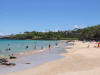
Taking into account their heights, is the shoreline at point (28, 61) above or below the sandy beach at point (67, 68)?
below

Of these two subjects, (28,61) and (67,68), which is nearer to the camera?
(67,68)

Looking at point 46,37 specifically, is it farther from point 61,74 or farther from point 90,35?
point 61,74

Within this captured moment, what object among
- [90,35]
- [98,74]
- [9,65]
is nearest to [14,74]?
[9,65]

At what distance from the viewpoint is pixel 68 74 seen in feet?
38.3

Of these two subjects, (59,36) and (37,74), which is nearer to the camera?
(37,74)

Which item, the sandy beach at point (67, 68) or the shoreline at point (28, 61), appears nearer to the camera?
the sandy beach at point (67, 68)

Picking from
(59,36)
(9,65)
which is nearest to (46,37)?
(59,36)

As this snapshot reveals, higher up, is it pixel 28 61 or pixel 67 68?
pixel 67 68

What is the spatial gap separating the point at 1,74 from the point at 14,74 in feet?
3.48

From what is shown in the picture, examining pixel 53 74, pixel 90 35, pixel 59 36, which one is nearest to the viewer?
pixel 53 74

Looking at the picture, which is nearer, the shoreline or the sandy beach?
the sandy beach

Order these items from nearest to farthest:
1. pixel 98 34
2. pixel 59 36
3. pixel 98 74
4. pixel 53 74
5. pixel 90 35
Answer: pixel 98 74 < pixel 53 74 < pixel 98 34 < pixel 90 35 < pixel 59 36

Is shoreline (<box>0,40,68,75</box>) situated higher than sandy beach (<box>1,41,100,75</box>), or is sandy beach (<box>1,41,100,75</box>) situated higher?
sandy beach (<box>1,41,100,75</box>)

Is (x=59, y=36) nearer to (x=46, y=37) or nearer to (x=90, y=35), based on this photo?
(x=46, y=37)
